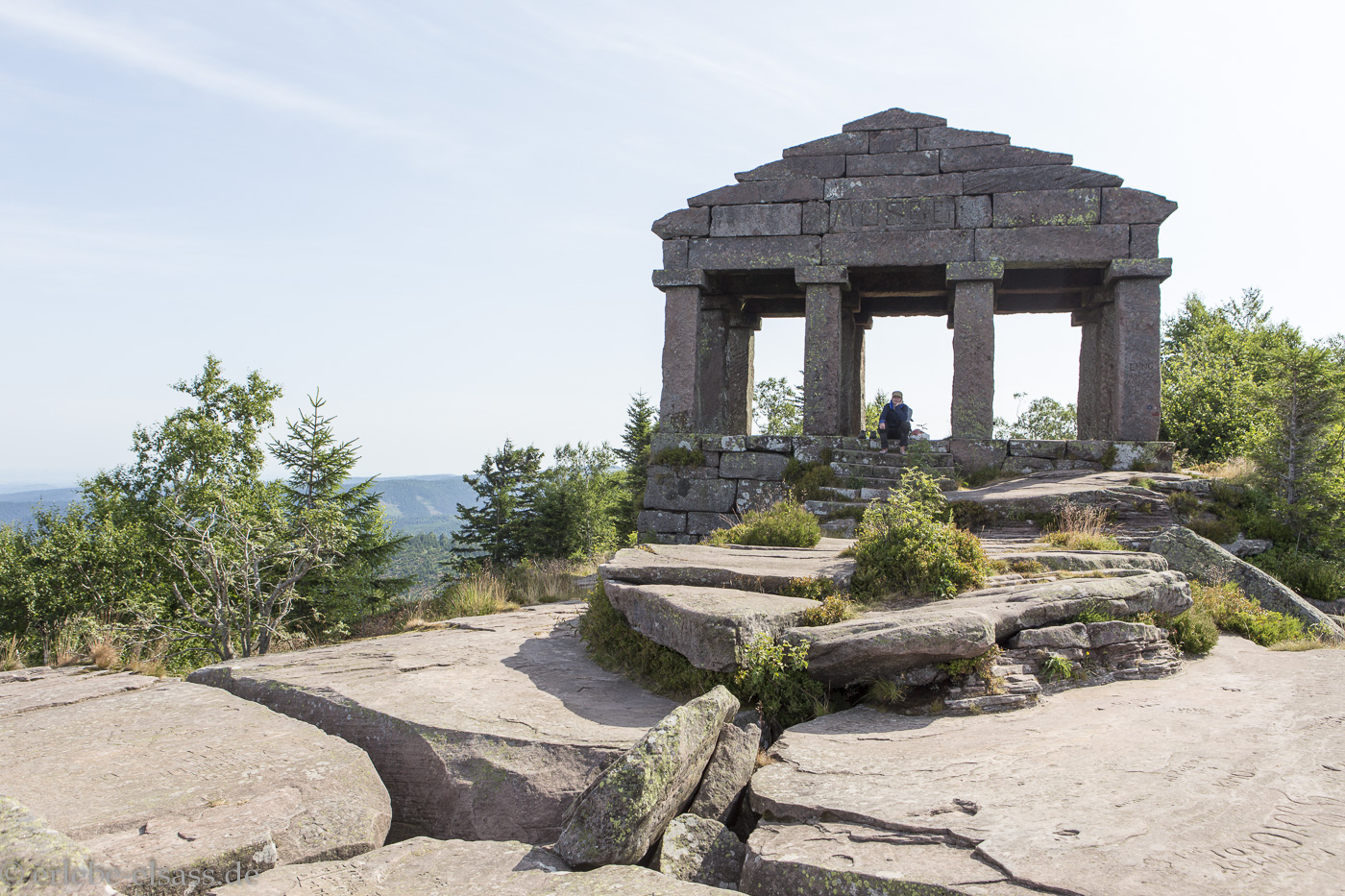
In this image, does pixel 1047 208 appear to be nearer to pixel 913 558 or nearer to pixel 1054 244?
pixel 1054 244

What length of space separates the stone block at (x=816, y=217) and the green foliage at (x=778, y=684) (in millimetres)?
9945

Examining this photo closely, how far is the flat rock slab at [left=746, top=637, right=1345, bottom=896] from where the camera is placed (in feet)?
11.5

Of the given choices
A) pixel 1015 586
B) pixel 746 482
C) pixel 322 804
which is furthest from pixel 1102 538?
pixel 322 804

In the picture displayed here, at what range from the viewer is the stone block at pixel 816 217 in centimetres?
1440

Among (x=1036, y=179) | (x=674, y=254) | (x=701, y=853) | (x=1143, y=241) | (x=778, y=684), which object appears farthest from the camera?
(x=674, y=254)

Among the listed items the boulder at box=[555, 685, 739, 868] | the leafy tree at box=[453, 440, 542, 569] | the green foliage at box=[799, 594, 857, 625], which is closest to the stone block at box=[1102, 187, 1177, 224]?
the green foliage at box=[799, 594, 857, 625]

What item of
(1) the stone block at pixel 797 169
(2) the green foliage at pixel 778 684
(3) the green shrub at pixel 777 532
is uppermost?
(1) the stone block at pixel 797 169

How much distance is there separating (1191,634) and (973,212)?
872 centimetres

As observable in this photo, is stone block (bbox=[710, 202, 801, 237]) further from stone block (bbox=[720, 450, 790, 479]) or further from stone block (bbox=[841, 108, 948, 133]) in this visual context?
stone block (bbox=[720, 450, 790, 479])

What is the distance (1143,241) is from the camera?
43.8 feet

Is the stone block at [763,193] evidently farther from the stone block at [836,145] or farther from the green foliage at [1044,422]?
the green foliage at [1044,422]

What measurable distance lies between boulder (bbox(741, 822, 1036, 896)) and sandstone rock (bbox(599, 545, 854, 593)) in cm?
323

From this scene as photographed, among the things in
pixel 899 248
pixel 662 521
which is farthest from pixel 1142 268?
pixel 662 521

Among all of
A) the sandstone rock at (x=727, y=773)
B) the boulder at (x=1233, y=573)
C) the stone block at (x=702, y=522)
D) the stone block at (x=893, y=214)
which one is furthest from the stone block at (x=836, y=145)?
the sandstone rock at (x=727, y=773)
